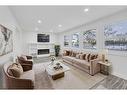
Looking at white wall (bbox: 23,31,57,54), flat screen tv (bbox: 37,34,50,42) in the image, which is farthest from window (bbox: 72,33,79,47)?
white wall (bbox: 23,31,57,54)

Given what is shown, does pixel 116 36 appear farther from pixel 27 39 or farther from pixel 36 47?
pixel 27 39

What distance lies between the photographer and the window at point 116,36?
357 centimetres

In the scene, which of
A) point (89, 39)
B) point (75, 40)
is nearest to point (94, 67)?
point (89, 39)

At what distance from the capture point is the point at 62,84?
3049 millimetres

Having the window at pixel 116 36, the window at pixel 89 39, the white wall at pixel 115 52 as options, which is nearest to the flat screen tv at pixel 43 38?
the window at pixel 89 39

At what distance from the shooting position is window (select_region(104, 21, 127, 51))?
3.57 meters

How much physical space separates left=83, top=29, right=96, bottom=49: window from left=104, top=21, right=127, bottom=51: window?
87 cm

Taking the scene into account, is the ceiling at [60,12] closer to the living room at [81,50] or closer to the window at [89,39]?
the living room at [81,50]

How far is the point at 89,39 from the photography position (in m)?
5.48

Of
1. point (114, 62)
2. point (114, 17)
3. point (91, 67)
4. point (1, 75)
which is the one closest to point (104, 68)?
point (114, 62)

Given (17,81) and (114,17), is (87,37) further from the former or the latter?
(17,81)

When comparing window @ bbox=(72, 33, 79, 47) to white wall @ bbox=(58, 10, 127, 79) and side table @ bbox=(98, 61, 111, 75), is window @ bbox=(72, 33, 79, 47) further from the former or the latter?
side table @ bbox=(98, 61, 111, 75)

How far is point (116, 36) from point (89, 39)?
5.70 feet

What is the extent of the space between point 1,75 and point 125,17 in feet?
14.6
